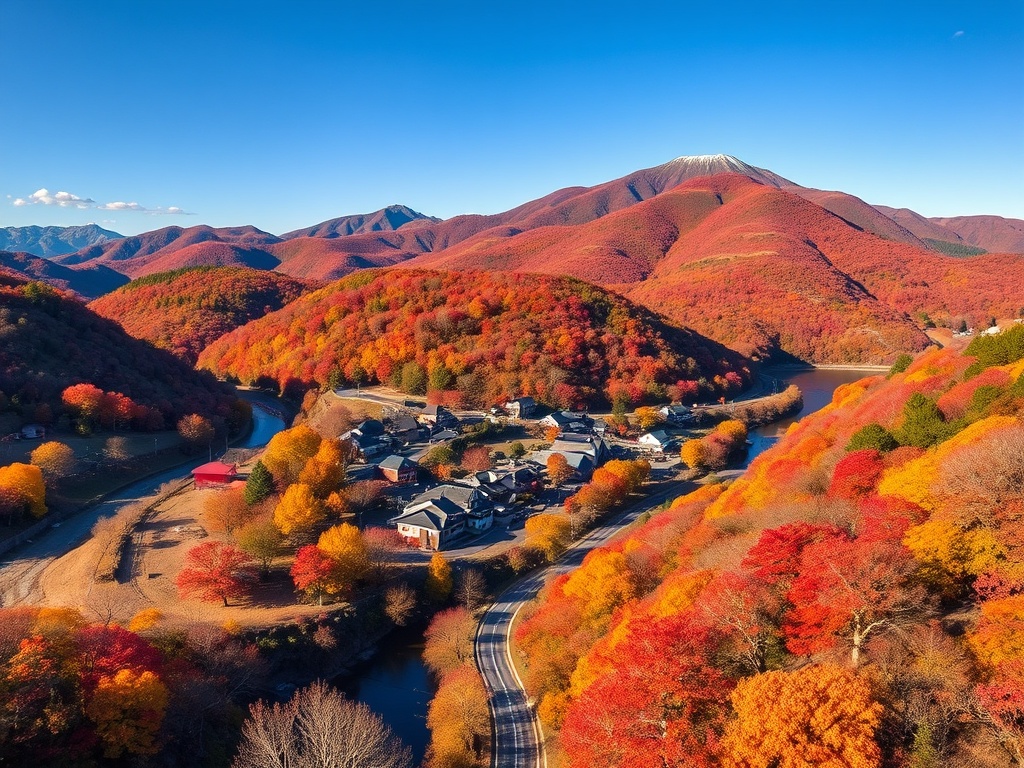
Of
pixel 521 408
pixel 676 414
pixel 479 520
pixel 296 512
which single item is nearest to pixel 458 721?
pixel 296 512

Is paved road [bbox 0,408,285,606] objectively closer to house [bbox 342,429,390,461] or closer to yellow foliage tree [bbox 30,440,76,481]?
yellow foliage tree [bbox 30,440,76,481]

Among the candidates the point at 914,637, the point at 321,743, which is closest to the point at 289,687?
the point at 321,743

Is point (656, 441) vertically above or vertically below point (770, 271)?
below

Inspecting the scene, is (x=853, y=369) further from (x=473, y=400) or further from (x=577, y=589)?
(x=577, y=589)

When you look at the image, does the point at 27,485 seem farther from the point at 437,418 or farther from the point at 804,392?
the point at 804,392

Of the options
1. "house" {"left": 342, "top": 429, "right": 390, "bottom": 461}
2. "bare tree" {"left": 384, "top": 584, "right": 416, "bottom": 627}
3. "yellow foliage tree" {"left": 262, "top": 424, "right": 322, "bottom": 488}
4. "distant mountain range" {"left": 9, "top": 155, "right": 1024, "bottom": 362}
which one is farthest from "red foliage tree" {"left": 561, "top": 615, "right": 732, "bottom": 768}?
"distant mountain range" {"left": 9, "top": 155, "right": 1024, "bottom": 362}

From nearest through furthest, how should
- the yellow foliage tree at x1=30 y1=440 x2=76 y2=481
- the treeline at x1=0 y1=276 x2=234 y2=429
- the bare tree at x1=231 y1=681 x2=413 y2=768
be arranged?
the bare tree at x1=231 y1=681 x2=413 y2=768 < the yellow foliage tree at x1=30 y1=440 x2=76 y2=481 < the treeline at x1=0 y1=276 x2=234 y2=429

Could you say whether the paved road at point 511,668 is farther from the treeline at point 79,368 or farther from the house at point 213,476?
the treeline at point 79,368

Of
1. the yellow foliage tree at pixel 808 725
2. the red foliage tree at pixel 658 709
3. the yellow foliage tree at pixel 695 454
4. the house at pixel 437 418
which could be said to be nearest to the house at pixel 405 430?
the house at pixel 437 418
